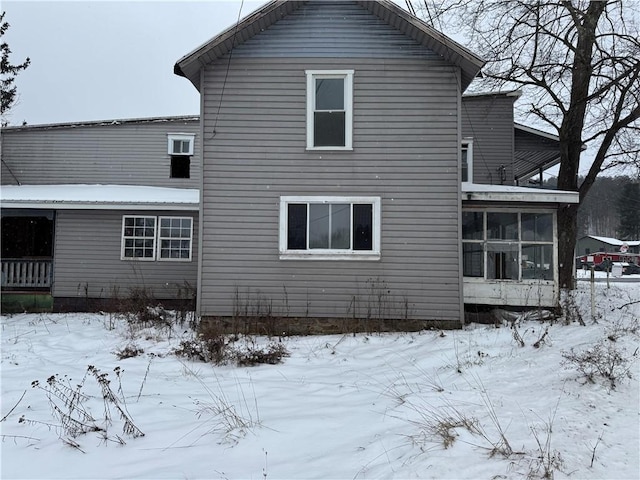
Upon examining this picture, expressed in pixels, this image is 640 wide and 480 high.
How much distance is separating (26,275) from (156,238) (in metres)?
Result: 4.13

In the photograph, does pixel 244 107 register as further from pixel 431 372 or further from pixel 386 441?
pixel 386 441

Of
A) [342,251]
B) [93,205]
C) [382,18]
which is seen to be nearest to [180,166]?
[93,205]

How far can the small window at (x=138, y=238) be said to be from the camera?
1306 cm

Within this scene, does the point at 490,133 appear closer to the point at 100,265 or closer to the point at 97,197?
the point at 97,197

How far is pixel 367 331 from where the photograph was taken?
29.0 ft

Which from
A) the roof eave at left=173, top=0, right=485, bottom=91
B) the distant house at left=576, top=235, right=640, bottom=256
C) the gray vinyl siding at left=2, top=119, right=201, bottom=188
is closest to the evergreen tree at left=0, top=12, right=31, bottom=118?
the gray vinyl siding at left=2, top=119, right=201, bottom=188

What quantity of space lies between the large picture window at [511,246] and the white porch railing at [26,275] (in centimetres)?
1212

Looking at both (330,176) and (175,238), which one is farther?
(175,238)

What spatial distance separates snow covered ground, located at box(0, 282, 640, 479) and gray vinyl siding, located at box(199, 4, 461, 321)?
1.60 m

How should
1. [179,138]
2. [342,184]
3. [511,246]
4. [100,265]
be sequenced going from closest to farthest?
[342,184], [511,246], [100,265], [179,138]

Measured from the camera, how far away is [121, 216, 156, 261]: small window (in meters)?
13.1

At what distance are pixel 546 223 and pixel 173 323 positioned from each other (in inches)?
353

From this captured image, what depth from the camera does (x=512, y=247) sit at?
381 inches

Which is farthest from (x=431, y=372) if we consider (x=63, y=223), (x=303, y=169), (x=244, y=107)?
(x=63, y=223)
